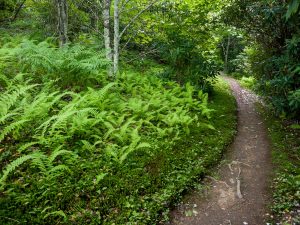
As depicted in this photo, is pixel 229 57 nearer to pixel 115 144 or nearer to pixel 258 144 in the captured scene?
pixel 258 144

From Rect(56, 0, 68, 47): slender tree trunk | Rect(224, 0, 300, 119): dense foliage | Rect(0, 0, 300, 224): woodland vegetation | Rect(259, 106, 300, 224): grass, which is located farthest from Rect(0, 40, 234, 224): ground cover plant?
Rect(224, 0, 300, 119): dense foliage

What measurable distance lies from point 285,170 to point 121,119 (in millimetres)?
5123

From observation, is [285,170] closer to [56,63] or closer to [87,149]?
[87,149]

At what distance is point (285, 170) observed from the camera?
7746mm

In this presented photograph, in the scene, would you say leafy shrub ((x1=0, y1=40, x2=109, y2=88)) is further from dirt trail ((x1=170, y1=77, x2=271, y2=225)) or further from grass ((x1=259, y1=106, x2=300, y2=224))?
grass ((x1=259, y1=106, x2=300, y2=224))

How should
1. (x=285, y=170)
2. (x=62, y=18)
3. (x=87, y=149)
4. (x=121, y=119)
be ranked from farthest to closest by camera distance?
1. (x=62, y=18)
2. (x=121, y=119)
3. (x=285, y=170)
4. (x=87, y=149)

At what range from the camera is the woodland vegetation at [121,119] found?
17.8ft

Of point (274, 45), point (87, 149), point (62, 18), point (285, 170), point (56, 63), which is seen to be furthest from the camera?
point (274, 45)

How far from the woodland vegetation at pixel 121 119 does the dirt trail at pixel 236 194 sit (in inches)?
14.1

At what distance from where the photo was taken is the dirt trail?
19.5 feet

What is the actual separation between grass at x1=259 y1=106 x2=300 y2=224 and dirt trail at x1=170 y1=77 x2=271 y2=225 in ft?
0.84

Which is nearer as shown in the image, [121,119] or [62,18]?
[121,119]

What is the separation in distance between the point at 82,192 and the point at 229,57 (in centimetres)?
3797

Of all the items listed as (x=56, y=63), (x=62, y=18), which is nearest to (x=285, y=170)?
(x=56, y=63)
